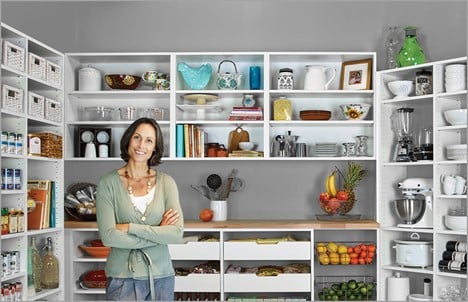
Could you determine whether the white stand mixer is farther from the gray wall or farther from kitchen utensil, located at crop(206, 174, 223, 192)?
kitchen utensil, located at crop(206, 174, 223, 192)

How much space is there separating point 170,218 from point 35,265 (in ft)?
4.36

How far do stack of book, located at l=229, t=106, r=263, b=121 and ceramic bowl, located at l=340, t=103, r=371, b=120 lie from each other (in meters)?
0.52

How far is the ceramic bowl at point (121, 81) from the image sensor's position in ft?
14.4

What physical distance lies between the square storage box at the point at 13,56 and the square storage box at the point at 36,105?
0.63ft

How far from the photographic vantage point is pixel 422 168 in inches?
175

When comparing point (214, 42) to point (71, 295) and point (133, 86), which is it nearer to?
point (133, 86)

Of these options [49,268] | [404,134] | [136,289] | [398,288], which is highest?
[404,134]

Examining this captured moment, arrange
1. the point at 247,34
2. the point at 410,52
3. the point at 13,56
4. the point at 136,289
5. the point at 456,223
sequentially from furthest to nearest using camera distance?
1. the point at 247,34
2. the point at 410,52
3. the point at 456,223
4. the point at 13,56
5. the point at 136,289

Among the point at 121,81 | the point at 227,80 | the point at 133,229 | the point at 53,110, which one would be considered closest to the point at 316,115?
the point at 227,80

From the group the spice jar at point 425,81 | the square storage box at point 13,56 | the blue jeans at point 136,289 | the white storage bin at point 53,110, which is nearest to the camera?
the blue jeans at point 136,289

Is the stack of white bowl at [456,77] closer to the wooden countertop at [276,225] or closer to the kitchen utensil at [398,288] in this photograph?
the wooden countertop at [276,225]

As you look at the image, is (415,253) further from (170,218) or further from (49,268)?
(49,268)

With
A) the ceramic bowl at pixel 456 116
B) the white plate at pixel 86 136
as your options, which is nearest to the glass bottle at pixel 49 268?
the white plate at pixel 86 136

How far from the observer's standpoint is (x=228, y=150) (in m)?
A: 4.49
